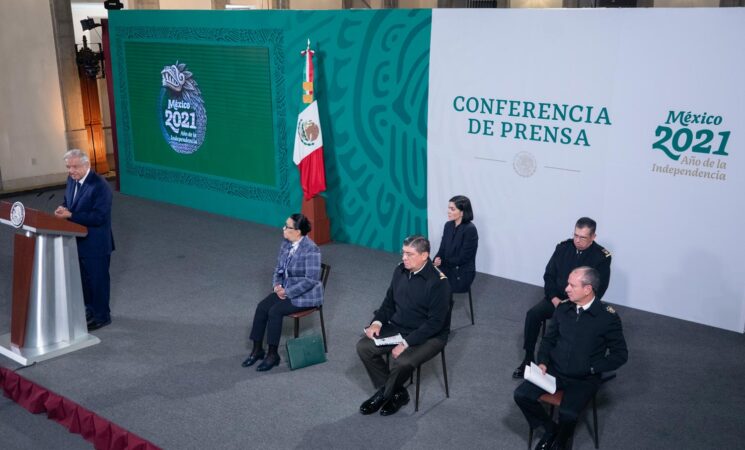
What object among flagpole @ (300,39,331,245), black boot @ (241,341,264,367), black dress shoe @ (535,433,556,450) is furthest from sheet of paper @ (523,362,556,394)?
flagpole @ (300,39,331,245)

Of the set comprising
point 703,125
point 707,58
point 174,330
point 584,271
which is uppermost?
point 707,58

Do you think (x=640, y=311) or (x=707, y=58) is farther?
(x=640, y=311)

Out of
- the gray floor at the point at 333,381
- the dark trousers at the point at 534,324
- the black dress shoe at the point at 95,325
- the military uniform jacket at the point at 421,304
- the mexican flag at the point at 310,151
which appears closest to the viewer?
the gray floor at the point at 333,381

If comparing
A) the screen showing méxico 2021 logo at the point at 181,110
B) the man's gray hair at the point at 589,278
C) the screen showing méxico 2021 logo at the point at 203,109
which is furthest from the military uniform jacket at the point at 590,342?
the screen showing méxico 2021 logo at the point at 181,110

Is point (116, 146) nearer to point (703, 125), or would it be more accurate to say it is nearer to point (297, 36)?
point (297, 36)

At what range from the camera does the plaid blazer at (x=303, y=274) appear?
5453mm

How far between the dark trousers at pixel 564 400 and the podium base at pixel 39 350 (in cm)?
349

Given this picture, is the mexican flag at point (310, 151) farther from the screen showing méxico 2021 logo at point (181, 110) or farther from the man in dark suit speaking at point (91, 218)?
the man in dark suit speaking at point (91, 218)

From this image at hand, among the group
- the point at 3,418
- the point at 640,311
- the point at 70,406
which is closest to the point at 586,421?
the point at 640,311

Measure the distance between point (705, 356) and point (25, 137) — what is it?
31.5ft

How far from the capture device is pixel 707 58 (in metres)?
5.97

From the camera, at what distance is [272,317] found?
5.51 metres

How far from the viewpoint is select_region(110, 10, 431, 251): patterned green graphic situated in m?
7.89

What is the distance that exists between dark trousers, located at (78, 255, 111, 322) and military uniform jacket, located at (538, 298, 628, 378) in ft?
12.3
